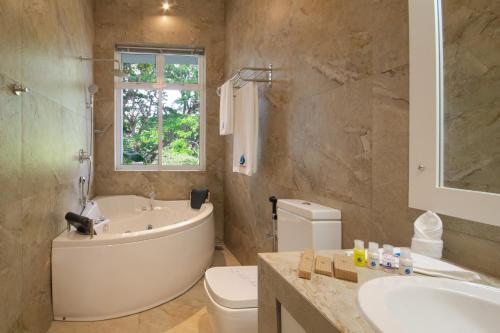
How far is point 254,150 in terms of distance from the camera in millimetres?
Answer: 2365

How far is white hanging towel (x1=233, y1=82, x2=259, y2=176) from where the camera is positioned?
236cm

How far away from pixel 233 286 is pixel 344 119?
3.33ft

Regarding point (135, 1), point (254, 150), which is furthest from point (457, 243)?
point (135, 1)

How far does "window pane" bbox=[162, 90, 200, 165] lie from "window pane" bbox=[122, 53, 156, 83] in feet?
0.95

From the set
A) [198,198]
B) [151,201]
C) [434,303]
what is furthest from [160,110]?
[434,303]

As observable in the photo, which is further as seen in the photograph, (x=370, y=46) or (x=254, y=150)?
(x=254, y=150)

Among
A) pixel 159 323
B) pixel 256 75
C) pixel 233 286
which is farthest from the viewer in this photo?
pixel 256 75

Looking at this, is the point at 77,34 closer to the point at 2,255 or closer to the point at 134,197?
the point at 134,197

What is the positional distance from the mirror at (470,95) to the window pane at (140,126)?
3563 millimetres

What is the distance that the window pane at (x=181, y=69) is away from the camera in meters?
3.98

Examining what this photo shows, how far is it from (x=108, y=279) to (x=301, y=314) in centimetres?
186

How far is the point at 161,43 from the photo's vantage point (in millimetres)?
3801

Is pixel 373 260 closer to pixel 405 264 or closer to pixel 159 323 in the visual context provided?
pixel 405 264

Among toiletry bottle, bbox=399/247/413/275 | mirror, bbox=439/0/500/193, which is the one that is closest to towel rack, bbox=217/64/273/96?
mirror, bbox=439/0/500/193
